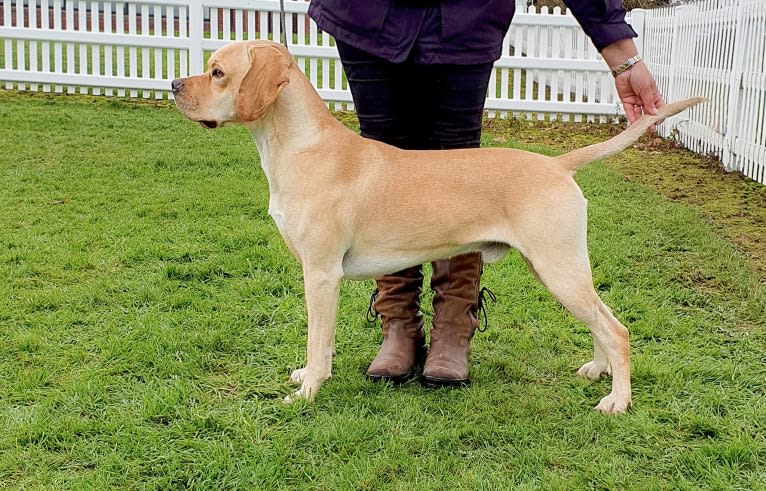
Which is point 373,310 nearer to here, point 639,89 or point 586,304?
point 586,304

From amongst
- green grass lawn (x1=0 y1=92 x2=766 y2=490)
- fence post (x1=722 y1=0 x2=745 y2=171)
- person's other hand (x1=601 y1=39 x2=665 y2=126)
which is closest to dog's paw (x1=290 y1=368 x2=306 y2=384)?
green grass lawn (x1=0 y1=92 x2=766 y2=490)

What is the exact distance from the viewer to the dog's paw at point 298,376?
3838mm

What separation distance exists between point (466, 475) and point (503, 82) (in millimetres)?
10156

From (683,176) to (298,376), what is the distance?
648cm

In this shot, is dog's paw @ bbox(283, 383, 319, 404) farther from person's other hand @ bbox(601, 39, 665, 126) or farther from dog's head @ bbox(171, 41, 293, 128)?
person's other hand @ bbox(601, 39, 665, 126)

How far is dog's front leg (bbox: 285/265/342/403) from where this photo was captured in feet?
11.7

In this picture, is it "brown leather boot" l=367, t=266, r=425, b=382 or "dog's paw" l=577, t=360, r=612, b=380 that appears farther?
"brown leather boot" l=367, t=266, r=425, b=382

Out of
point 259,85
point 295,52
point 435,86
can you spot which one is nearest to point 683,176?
point 435,86

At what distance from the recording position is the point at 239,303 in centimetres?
493

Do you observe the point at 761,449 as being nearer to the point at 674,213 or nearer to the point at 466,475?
the point at 466,475

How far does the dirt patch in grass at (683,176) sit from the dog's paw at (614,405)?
2.48 m

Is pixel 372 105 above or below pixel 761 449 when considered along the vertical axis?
above

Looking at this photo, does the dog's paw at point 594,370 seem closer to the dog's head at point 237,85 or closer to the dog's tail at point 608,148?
the dog's tail at point 608,148

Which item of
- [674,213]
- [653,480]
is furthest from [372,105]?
[674,213]
